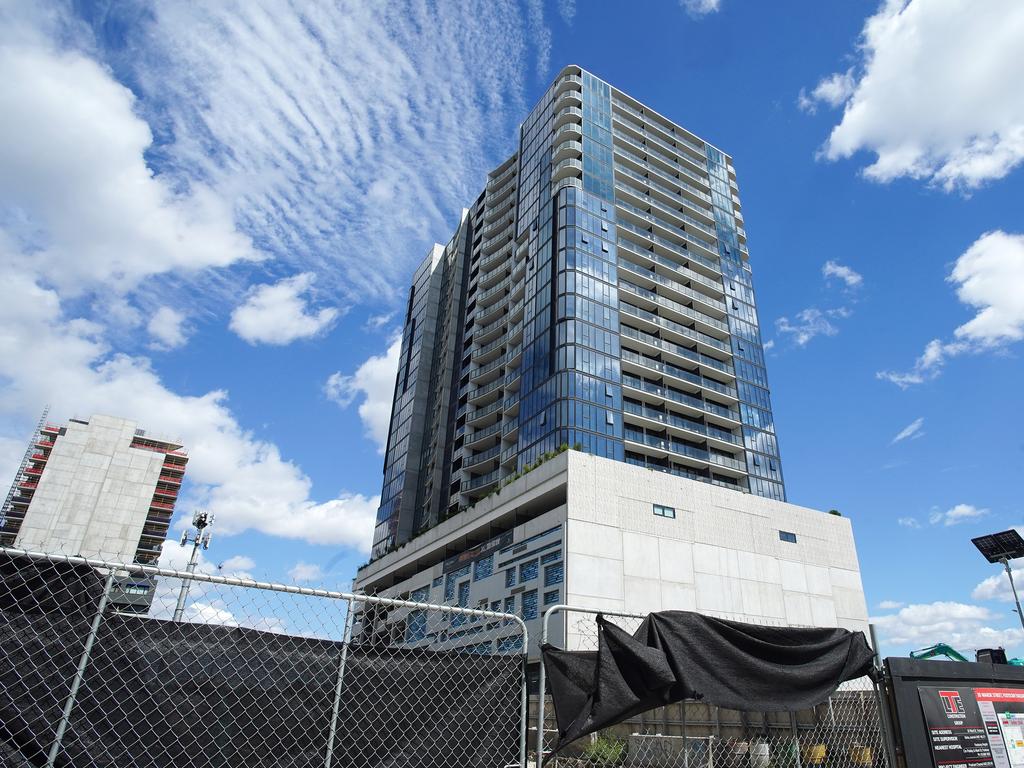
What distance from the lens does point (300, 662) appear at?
4184 millimetres

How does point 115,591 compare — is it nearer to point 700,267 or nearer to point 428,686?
point 428,686

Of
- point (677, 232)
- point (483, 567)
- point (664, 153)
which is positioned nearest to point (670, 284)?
point (677, 232)

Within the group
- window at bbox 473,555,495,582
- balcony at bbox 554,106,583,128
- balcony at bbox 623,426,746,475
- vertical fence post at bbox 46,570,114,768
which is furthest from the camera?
balcony at bbox 554,106,583,128

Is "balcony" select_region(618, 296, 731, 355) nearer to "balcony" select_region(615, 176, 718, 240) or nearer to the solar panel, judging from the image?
"balcony" select_region(615, 176, 718, 240)

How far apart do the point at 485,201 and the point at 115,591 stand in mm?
72482

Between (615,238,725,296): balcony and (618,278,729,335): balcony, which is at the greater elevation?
(615,238,725,296): balcony

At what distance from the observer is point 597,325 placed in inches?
1972

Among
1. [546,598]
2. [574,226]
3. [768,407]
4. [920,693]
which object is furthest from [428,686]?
[768,407]

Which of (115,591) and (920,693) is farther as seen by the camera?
(920,693)

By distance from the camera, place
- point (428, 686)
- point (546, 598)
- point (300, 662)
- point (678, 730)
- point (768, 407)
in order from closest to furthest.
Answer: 1. point (300, 662)
2. point (428, 686)
3. point (678, 730)
4. point (546, 598)
5. point (768, 407)

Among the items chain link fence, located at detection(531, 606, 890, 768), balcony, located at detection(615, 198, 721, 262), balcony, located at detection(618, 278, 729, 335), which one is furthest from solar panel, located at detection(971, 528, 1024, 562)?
balcony, located at detection(615, 198, 721, 262)

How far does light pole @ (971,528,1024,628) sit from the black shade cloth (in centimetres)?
2233

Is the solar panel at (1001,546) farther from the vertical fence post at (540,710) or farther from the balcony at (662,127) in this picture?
the balcony at (662,127)

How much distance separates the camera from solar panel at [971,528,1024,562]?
2259cm
